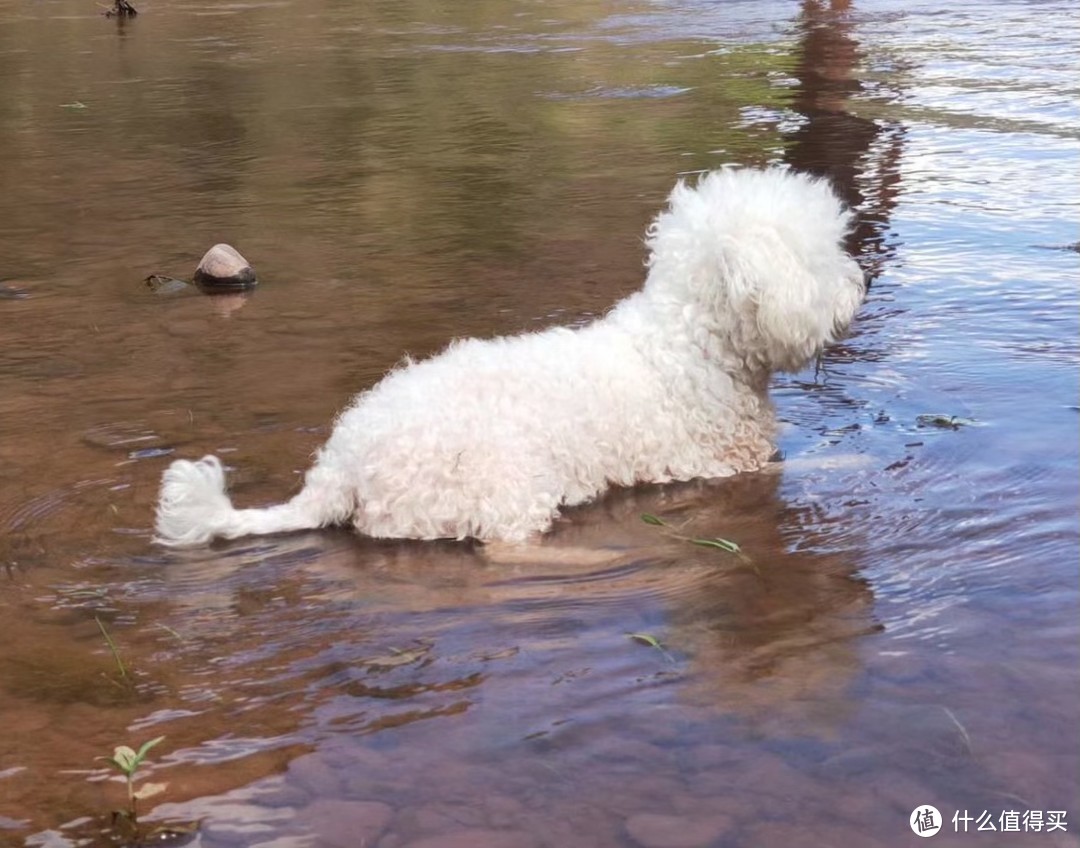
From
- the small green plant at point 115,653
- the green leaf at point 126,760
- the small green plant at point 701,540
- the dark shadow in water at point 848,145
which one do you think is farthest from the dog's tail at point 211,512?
the dark shadow in water at point 848,145

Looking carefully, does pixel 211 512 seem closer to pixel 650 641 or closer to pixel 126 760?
pixel 126 760

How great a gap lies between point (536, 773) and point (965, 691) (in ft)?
3.58

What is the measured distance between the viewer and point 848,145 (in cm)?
1097

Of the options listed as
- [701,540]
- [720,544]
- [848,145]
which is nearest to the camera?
[720,544]

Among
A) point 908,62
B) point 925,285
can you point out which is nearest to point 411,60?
point 908,62

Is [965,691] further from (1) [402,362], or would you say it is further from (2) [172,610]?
(1) [402,362]

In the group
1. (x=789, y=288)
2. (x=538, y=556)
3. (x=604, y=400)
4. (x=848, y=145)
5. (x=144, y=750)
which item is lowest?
(x=538, y=556)

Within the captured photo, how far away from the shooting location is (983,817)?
2975mm

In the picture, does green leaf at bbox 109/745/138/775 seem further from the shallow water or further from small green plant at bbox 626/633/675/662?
small green plant at bbox 626/633/675/662

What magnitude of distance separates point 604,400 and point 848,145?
6660 millimetres

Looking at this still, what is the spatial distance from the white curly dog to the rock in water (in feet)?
9.51

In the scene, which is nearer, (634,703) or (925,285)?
(634,703)

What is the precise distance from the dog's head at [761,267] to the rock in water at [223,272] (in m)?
3.19

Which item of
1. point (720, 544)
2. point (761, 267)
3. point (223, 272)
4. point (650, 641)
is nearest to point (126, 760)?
point (650, 641)
